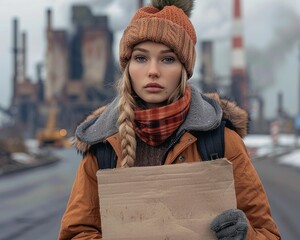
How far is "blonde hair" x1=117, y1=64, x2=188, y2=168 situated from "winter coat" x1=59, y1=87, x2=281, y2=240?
39 mm

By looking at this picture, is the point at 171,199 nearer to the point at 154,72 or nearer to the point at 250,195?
the point at 250,195

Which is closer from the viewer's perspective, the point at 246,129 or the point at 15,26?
the point at 246,129

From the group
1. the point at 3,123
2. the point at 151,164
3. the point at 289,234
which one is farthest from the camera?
the point at 3,123

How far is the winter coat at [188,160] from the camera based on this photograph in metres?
1.79

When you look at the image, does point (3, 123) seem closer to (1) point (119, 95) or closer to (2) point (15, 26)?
(2) point (15, 26)

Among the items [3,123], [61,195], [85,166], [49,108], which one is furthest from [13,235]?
[49,108]

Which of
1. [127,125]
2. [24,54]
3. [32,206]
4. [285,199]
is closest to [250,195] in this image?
[127,125]

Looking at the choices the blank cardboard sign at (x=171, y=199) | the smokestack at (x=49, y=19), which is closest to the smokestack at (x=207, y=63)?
the smokestack at (x=49, y=19)

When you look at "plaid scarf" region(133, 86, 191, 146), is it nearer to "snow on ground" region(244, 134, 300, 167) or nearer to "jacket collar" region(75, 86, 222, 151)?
"jacket collar" region(75, 86, 222, 151)

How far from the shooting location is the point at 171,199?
1698mm

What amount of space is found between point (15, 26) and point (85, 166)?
59.9 metres

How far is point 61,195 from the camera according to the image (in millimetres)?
10531

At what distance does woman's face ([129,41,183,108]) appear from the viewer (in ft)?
6.10

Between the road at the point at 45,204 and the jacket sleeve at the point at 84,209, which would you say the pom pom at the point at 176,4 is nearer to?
the jacket sleeve at the point at 84,209
